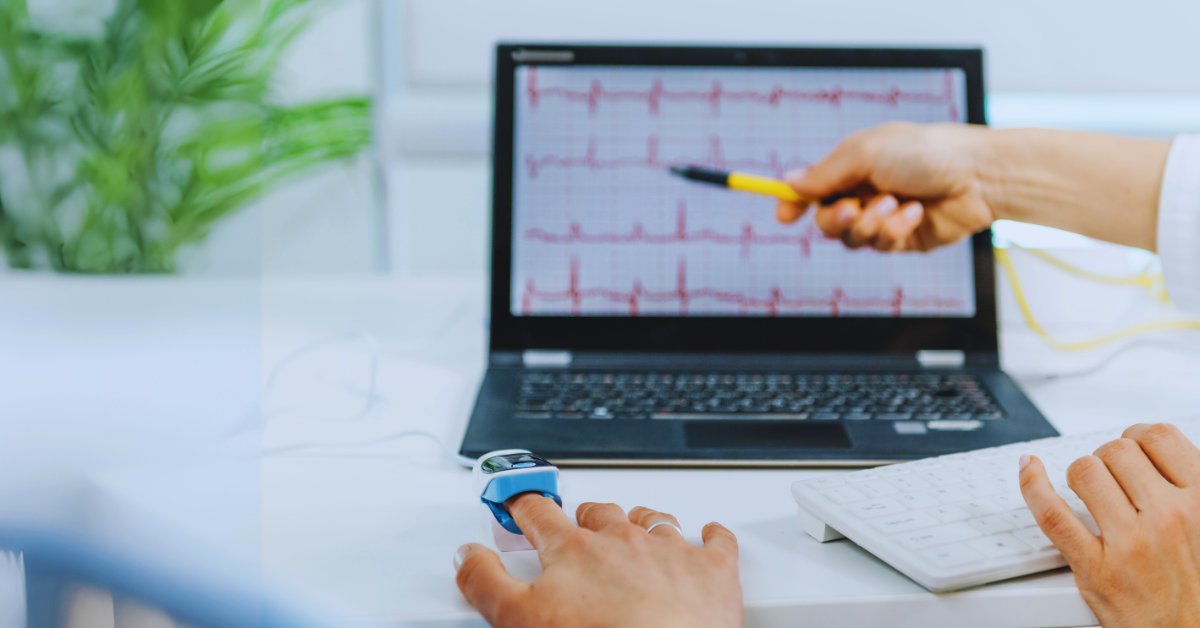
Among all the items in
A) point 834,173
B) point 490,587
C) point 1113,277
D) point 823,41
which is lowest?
point 490,587

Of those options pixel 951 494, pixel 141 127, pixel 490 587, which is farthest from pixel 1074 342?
pixel 141 127

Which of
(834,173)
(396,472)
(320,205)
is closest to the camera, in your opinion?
(396,472)

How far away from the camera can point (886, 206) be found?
854mm

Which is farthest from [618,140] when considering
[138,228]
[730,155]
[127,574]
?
[127,574]

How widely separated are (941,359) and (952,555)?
1.51 ft

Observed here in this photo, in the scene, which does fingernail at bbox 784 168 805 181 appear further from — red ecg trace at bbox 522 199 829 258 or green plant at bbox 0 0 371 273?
green plant at bbox 0 0 371 273

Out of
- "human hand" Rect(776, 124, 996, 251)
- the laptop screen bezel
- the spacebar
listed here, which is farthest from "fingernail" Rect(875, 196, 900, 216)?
the spacebar

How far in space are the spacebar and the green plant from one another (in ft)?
1.45

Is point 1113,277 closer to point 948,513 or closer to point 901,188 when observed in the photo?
point 901,188

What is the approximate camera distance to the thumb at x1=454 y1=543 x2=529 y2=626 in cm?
45

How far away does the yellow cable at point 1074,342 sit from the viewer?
38.2 inches

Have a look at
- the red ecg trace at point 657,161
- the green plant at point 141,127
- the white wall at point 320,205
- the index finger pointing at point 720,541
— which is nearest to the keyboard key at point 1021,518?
the index finger pointing at point 720,541

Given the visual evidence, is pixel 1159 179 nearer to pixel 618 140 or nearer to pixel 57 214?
pixel 618 140

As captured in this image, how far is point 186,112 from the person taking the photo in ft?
3.20
